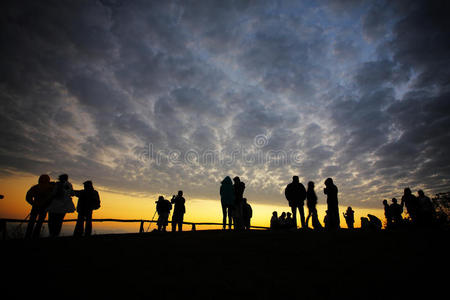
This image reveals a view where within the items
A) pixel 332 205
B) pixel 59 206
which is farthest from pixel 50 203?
pixel 332 205

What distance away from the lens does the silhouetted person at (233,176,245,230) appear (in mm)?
8789

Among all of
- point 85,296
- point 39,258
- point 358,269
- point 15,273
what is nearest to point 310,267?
point 358,269

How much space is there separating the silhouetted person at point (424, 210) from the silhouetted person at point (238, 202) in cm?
732

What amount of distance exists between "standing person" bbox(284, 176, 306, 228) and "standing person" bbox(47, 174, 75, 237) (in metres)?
7.59

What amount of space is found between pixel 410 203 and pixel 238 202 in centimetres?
749

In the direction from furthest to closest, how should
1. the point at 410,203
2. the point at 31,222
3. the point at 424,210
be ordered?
the point at 410,203 → the point at 424,210 → the point at 31,222

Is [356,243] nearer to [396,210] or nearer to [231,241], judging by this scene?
[231,241]

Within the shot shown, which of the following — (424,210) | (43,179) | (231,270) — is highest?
(43,179)

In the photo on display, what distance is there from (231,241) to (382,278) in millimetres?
3152

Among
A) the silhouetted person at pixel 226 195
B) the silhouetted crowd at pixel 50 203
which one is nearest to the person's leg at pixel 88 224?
the silhouetted crowd at pixel 50 203

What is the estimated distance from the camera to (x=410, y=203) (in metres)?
9.41

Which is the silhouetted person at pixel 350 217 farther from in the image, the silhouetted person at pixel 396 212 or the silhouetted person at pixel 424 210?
the silhouetted person at pixel 424 210

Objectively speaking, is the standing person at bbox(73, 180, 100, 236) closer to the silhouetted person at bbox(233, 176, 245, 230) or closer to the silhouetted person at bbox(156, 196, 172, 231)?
the silhouetted person at bbox(156, 196, 172, 231)

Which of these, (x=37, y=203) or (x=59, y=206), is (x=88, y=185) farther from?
(x=37, y=203)
